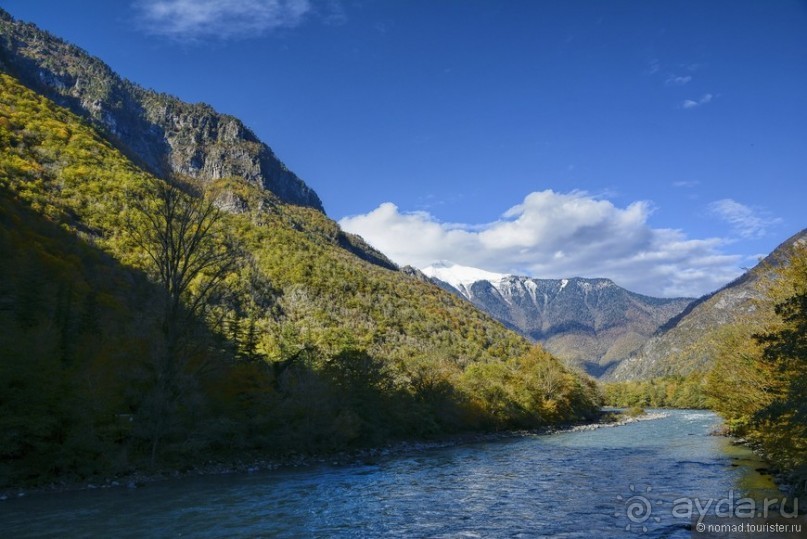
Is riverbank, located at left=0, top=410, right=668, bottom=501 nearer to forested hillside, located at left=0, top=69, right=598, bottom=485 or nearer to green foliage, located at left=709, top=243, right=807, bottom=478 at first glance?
forested hillside, located at left=0, top=69, right=598, bottom=485

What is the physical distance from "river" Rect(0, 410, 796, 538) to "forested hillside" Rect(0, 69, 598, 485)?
3.77 meters

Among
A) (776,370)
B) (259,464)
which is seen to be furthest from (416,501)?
(776,370)

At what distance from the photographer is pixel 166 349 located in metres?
28.5

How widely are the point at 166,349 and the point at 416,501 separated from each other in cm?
1654

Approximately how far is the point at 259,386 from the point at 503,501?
75.8ft

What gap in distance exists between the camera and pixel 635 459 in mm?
34500

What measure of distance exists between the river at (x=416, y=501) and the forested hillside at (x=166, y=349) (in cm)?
377

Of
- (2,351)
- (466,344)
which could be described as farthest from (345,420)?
(466,344)

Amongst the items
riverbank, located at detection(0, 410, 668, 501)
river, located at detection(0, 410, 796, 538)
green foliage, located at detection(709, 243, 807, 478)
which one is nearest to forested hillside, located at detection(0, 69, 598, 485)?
riverbank, located at detection(0, 410, 668, 501)

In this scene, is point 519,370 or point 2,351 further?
point 519,370

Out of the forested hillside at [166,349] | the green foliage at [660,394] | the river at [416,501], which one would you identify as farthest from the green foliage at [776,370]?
the green foliage at [660,394]

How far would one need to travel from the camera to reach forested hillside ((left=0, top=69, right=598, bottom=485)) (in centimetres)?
2520

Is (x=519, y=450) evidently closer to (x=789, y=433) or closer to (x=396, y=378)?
(x=396, y=378)

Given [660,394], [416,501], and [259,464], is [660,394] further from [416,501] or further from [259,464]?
[416,501]
